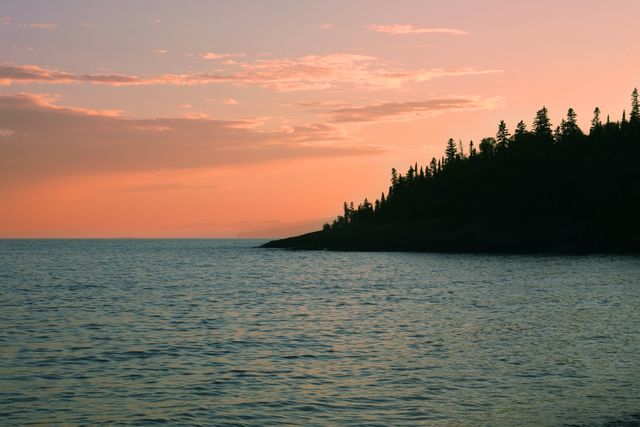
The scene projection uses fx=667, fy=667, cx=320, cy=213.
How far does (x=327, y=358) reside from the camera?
33438 millimetres

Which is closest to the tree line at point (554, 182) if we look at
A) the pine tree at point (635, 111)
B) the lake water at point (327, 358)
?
the pine tree at point (635, 111)

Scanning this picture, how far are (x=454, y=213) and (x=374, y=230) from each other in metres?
23.6

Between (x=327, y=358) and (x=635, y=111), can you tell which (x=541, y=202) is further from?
(x=327, y=358)

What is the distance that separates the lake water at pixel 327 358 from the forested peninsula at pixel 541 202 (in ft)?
290

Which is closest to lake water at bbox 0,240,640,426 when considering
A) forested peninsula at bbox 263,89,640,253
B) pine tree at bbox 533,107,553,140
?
forested peninsula at bbox 263,89,640,253

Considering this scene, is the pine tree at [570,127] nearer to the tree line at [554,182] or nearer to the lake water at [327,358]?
the tree line at [554,182]

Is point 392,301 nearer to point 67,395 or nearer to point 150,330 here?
point 150,330

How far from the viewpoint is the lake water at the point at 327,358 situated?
23703 millimetres

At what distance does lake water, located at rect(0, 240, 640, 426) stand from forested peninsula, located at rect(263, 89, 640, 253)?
8835cm

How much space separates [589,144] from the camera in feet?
620

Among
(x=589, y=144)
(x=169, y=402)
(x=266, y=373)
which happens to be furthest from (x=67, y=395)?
(x=589, y=144)

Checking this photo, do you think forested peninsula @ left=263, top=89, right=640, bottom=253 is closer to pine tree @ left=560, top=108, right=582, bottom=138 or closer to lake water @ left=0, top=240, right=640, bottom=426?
pine tree @ left=560, top=108, right=582, bottom=138

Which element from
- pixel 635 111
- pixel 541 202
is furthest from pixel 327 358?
pixel 635 111

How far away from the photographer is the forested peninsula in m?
152
